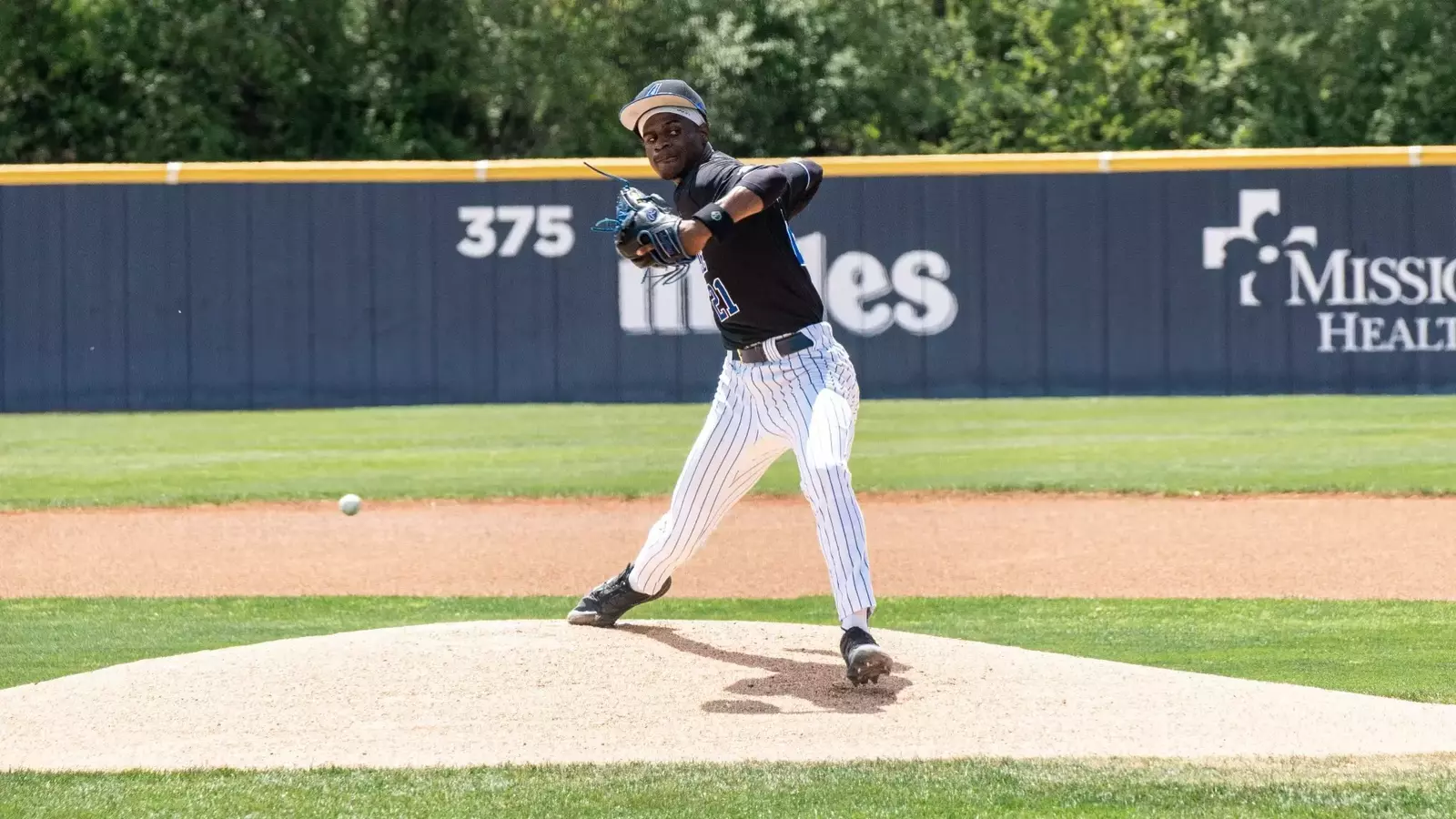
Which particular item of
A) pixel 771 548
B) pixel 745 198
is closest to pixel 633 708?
pixel 745 198

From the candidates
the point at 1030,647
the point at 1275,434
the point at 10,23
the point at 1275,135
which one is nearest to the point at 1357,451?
the point at 1275,434

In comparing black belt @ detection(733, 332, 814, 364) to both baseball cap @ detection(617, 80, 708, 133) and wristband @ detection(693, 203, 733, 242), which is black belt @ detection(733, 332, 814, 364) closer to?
wristband @ detection(693, 203, 733, 242)

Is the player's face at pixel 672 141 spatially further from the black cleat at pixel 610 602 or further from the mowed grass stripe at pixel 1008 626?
the mowed grass stripe at pixel 1008 626

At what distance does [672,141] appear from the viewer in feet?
17.0

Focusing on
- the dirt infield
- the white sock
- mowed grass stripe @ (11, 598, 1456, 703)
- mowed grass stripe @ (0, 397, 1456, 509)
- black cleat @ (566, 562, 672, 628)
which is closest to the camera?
the white sock

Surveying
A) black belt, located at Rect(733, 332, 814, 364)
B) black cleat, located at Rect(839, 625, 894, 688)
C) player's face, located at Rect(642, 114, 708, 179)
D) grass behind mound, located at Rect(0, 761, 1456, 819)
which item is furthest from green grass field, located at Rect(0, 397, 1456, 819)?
player's face, located at Rect(642, 114, 708, 179)

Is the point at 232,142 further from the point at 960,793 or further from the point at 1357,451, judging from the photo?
the point at 960,793

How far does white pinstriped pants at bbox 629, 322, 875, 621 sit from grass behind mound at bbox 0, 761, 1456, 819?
83 centimetres

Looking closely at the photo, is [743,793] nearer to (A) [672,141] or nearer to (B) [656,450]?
(A) [672,141]

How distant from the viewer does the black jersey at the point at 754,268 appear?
5.11 meters

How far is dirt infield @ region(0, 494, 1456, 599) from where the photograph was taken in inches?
314

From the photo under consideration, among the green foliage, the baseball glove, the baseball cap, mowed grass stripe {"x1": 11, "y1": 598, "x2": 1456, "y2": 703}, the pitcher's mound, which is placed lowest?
mowed grass stripe {"x1": 11, "y1": 598, "x2": 1456, "y2": 703}

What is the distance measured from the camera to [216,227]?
15.5m

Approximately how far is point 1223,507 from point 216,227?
8.96 meters
